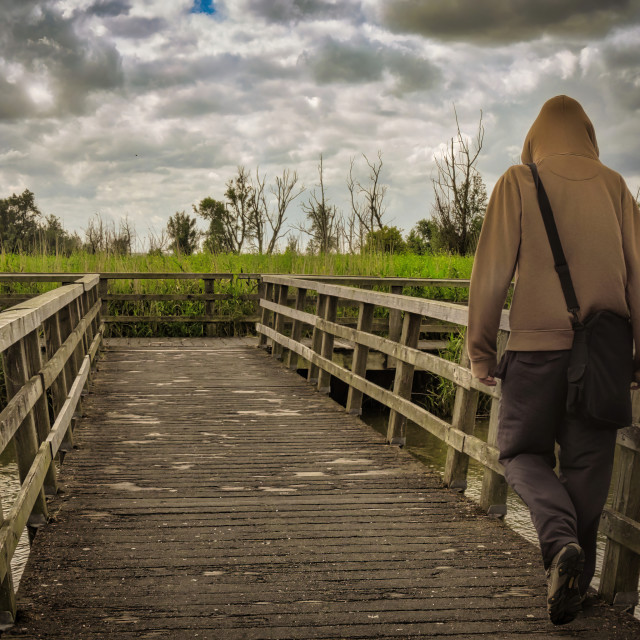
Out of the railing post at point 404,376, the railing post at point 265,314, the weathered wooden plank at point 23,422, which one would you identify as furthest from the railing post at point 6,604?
the railing post at point 265,314

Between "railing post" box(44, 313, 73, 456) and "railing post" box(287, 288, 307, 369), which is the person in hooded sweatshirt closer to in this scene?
"railing post" box(44, 313, 73, 456)

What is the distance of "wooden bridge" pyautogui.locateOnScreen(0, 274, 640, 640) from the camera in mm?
2643

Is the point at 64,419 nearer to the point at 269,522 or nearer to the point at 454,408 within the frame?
the point at 269,522

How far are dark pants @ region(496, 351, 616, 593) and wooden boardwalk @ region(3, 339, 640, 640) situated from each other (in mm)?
386

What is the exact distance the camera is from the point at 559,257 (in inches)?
97.9

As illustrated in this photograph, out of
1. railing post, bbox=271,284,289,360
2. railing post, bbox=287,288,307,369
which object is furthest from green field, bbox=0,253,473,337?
railing post, bbox=287,288,307,369

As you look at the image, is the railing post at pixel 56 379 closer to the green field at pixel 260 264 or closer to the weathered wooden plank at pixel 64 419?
the weathered wooden plank at pixel 64 419

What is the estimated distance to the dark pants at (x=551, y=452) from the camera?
8.19 ft

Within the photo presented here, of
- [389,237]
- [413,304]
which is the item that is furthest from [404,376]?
[389,237]

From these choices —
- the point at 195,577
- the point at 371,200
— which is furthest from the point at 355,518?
the point at 371,200

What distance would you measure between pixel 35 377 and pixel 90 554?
871mm

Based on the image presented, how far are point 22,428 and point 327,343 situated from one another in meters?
4.01

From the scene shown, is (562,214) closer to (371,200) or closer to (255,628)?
(255,628)

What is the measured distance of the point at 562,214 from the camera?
2535 mm
